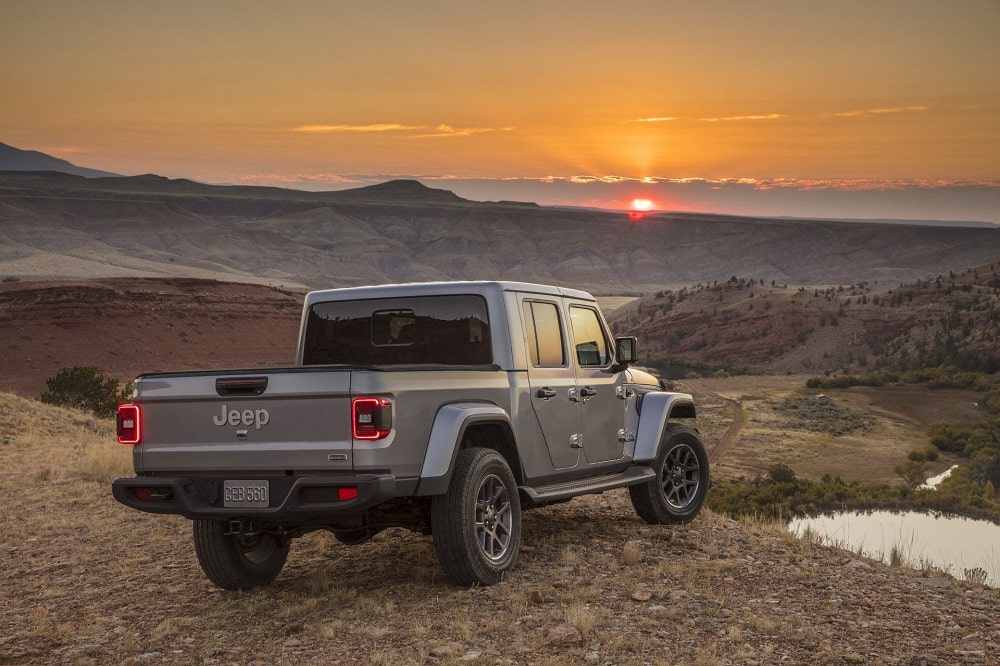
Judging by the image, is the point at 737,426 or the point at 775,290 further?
the point at 775,290

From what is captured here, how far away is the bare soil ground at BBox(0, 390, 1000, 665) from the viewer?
20.5 ft

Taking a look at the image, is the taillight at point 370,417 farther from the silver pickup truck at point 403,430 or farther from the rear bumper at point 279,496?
the rear bumper at point 279,496

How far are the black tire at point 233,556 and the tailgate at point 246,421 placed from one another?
0.84m

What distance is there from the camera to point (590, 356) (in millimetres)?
8898

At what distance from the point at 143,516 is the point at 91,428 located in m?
11.0

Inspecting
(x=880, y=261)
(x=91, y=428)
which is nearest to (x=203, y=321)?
(x=91, y=428)

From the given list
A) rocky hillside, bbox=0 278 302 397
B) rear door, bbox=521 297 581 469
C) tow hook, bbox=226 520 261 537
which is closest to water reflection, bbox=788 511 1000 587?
rear door, bbox=521 297 581 469

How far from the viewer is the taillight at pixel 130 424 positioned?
7027mm

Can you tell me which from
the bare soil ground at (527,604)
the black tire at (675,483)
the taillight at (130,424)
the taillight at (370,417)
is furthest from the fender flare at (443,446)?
the black tire at (675,483)

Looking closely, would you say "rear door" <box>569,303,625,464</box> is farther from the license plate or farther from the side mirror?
the license plate

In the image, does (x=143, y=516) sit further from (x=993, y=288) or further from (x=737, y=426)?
(x=993, y=288)

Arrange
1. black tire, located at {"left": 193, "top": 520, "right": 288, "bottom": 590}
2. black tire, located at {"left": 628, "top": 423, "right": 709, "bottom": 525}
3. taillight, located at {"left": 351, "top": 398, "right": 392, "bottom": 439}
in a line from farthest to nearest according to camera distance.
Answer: black tire, located at {"left": 628, "top": 423, "right": 709, "bottom": 525}, black tire, located at {"left": 193, "top": 520, "right": 288, "bottom": 590}, taillight, located at {"left": 351, "top": 398, "right": 392, "bottom": 439}

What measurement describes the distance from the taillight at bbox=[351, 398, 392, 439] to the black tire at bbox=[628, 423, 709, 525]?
3784 millimetres

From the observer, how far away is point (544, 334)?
8336mm
